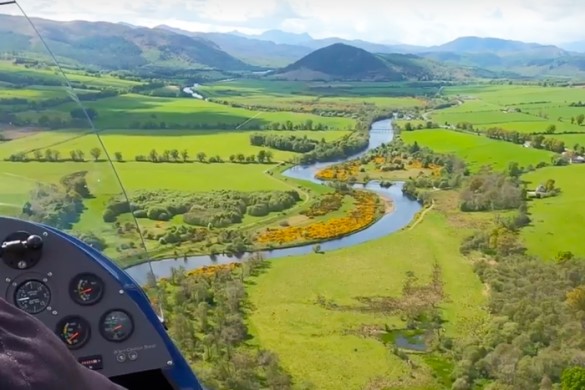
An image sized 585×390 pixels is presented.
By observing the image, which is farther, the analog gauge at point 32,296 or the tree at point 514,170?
the tree at point 514,170

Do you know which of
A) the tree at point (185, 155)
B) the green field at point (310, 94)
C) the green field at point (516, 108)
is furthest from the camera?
the green field at point (310, 94)

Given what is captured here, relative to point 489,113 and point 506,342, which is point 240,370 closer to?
point 506,342

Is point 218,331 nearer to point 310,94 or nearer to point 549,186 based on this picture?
point 549,186

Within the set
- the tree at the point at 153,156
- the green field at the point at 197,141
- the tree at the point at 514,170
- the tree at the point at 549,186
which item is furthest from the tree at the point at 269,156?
the tree at the point at 549,186

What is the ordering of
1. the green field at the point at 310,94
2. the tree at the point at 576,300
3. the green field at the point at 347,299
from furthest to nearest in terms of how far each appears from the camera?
the green field at the point at 310,94 < the tree at the point at 576,300 < the green field at the point at 347,299

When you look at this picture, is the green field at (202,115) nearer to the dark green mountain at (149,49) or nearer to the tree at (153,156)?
the tree at (153,156)

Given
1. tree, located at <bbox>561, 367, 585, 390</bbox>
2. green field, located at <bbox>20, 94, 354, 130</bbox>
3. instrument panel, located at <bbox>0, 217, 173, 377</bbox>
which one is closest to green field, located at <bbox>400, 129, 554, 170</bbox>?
green field, located at <bbox>20, 94, 354, 130</bbox>

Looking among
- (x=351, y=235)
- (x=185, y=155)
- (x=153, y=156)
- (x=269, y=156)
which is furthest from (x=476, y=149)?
(x=153, y=156)

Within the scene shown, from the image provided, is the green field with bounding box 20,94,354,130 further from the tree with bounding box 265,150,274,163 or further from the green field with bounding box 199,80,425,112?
the tree with bounding box 265,150,274,163
